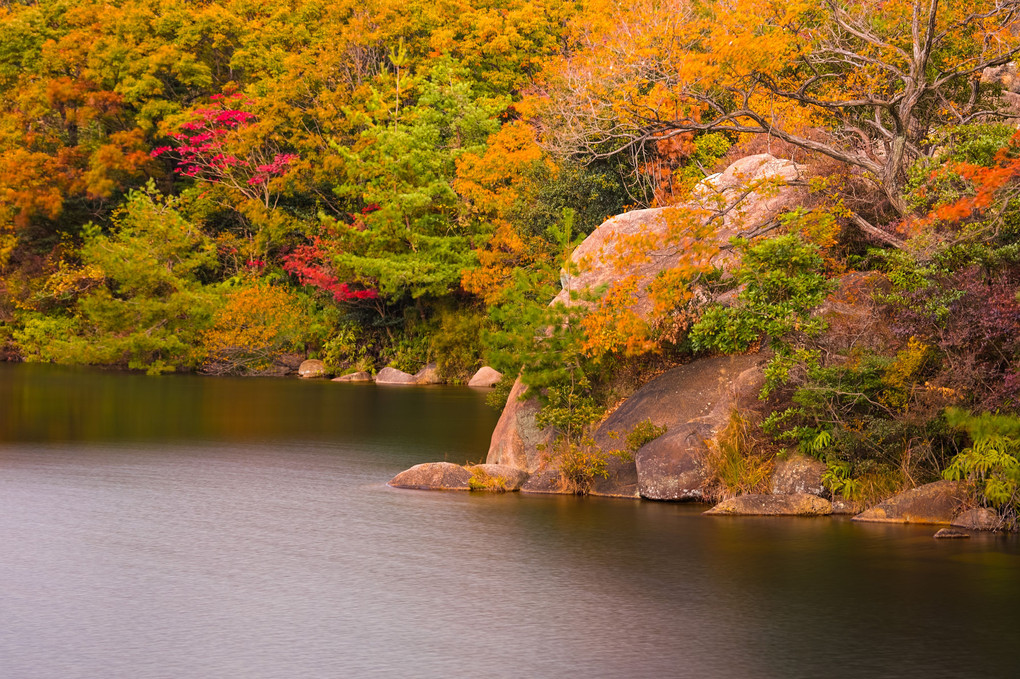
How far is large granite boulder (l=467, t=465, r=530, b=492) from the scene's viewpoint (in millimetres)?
15148

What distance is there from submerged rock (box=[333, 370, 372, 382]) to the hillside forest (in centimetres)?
57

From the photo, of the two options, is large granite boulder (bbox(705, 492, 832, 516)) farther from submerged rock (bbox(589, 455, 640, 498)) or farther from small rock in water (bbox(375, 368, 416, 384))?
small rock in water (bbox(375, 368, 416, 384))

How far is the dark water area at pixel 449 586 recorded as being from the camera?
25.4 feet

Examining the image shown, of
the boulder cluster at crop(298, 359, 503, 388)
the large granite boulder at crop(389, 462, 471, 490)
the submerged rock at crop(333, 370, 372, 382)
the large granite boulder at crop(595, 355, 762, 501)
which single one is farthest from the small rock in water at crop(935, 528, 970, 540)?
the submerged rock at crop(333, 370, 372, 382)

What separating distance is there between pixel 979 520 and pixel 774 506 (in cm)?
227

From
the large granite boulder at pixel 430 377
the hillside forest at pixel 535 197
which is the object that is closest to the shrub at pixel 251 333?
the hillside forest at pixel 535 197

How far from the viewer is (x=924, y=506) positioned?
12578 millimetres

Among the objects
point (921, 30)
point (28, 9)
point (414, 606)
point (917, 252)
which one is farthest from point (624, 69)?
point (28, 9)

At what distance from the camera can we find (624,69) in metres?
17.5

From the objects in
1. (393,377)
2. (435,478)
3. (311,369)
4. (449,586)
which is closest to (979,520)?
(449,586)

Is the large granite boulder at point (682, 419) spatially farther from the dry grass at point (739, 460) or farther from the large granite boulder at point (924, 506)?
the large granite boulder at point (924, 506)

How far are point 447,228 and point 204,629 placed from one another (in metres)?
31.5

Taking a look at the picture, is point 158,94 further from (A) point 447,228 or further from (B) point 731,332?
(B) point 731,332

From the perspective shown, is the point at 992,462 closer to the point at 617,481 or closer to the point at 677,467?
the point at 677,467
